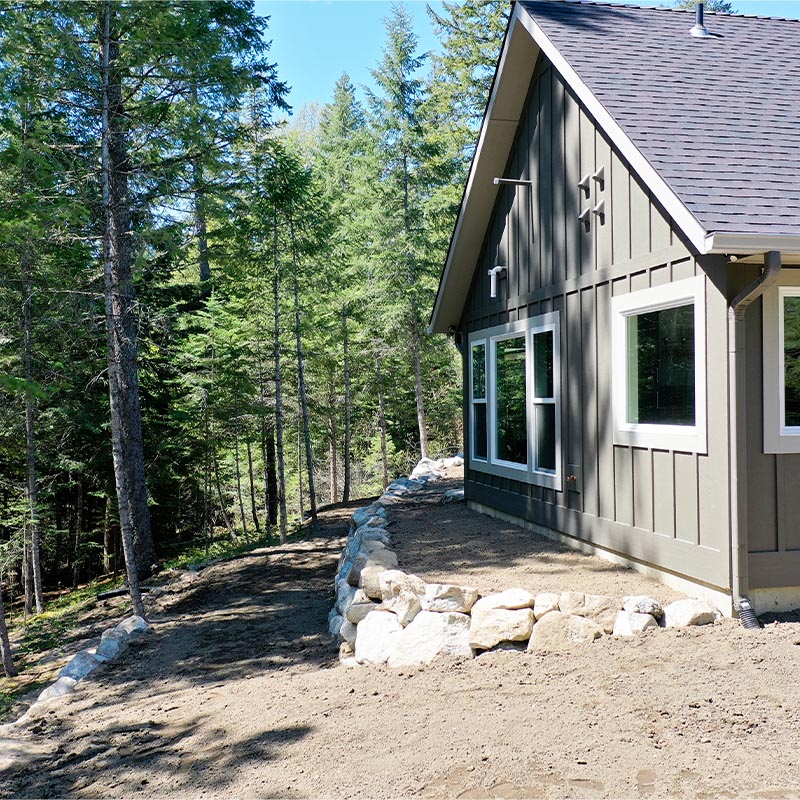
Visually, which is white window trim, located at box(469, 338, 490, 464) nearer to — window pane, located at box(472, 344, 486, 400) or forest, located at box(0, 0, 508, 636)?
window pane, located at box(472, 344, 486, 400)

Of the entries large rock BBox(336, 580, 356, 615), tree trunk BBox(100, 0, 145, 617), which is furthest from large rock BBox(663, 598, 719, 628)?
tree trunk BBox(100, 0, 145, 617)

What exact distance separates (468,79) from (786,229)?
17485mm

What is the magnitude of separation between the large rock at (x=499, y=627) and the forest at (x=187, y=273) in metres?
5.03

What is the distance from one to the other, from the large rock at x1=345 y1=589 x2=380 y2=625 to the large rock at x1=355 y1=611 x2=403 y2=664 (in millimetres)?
210

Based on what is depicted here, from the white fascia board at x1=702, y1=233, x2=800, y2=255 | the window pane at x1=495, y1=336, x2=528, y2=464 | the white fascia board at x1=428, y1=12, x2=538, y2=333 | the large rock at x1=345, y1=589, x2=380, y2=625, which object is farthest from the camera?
the window pane at x1=495, y1=336, x2=528, y2=464

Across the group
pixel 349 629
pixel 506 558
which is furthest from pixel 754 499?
pixel 349 629

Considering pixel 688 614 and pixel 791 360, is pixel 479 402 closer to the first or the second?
pixel 791 360

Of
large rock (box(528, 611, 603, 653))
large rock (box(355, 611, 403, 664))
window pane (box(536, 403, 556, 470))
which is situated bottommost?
large rock (box(355, 611, 403, 664))

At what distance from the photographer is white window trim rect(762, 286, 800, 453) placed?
189 inches

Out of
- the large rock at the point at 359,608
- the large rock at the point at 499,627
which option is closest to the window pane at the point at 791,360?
the large rock at the point at 499,627

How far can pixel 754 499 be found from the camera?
4.81 m

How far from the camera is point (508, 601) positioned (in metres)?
4.80

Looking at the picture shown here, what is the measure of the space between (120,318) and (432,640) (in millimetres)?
6142

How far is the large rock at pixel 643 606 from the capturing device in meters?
→ 4.66
